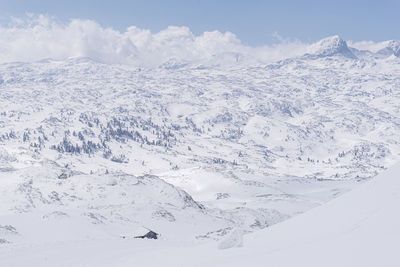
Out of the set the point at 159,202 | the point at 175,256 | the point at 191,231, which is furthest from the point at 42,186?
the point at 175,256

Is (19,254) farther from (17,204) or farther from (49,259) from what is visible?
(17,204)

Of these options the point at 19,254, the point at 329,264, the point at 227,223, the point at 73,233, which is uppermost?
the point at 329,264

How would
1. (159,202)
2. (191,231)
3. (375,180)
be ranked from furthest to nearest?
1. (159,202)
2. (191,231)
3. (375,180)

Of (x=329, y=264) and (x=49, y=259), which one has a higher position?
(x=329, y=264)

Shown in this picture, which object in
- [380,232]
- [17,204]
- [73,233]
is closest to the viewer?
[380,232]

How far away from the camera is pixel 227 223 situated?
152 metres

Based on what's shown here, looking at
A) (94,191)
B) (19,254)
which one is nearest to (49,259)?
(19,254)

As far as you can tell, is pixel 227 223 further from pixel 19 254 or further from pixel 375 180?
pixel 375 180

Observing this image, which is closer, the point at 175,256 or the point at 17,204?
the point at 175,256

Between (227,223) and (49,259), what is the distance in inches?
4413

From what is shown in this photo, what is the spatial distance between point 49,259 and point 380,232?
35776 mm

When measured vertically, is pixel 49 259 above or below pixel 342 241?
below

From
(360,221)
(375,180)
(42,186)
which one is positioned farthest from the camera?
(42,186)

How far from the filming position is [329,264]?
53.3 ft
